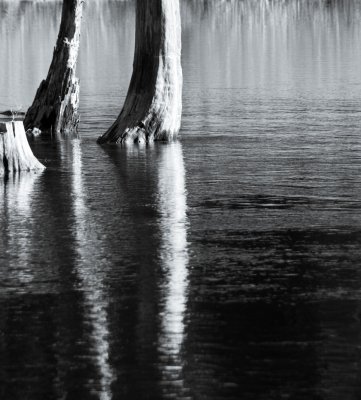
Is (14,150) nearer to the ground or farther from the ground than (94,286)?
farther from the ground

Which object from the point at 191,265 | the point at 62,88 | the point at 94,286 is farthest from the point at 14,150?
the point at 94,286

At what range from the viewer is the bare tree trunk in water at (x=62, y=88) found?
1014 inches

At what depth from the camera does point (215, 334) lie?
9.84m

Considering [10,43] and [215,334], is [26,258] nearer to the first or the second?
[215,334]

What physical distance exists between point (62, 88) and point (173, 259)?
43.9 ft

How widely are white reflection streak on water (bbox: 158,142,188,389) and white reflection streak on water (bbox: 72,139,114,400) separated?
0.38 meters

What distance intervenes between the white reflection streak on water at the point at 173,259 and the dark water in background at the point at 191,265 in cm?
2

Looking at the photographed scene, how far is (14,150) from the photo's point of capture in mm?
19281

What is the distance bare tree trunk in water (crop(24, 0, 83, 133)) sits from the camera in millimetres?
25750

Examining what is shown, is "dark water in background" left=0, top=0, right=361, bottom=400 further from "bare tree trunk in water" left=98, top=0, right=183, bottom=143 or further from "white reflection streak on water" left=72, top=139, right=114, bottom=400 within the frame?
"bare tree trunk in water" left=98, top=0, right=183, bottom=143

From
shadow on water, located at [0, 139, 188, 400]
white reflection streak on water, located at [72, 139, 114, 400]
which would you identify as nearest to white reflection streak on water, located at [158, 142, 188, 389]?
shadow on water, located at [0, 139, 188, 400]

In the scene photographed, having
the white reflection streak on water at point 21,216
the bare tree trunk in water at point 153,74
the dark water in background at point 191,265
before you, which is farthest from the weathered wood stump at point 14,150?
the bare tree trunk in water at point 153,74

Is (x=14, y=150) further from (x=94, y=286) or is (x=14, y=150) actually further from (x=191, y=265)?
(x=94, y=286)

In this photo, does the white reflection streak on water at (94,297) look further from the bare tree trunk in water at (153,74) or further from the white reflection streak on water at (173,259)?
the bare tree trunk in water at (153,74)
